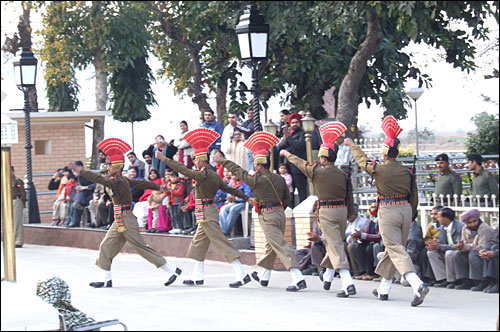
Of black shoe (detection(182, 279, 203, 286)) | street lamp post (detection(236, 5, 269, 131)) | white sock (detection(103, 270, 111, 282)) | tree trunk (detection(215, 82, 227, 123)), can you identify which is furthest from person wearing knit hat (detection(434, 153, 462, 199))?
tree trunk (detection(215, 82, 227, 123))

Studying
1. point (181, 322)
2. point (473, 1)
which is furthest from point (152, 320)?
point (473, 1)

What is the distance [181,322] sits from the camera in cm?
1085

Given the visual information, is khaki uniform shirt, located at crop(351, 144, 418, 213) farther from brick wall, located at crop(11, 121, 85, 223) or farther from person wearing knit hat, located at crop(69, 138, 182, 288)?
brick wall, located at crop(11, 121, 85, 223)

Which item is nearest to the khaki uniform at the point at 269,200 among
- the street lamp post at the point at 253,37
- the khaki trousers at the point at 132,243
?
the khaki trousers at the point at 132,243

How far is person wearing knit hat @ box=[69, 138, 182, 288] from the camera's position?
1421cm

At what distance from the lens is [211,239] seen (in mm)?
14148

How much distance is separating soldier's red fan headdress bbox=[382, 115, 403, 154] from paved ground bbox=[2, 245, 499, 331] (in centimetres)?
189

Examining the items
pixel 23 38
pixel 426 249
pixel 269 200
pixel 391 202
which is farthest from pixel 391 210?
pixel 23 38

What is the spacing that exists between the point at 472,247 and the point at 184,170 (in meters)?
4.02

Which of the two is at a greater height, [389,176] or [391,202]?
[389,176]

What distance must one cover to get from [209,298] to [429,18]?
7.67 meters

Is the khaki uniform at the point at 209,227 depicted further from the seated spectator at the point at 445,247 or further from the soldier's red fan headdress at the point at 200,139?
the seated spectator at the point at 445,247

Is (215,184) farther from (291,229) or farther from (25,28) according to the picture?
(25,28)

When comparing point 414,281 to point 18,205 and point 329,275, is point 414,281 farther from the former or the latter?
point 18,205
